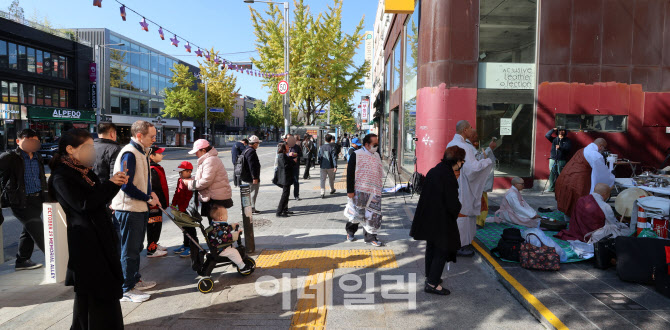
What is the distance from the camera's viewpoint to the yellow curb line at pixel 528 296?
3.79 m

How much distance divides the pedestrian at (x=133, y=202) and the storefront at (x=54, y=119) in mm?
30707

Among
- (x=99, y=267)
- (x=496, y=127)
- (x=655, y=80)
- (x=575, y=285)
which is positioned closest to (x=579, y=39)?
(x=655, y=80)

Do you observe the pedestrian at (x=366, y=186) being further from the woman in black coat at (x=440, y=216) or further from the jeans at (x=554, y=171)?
the jeans at (x=554, y=171)

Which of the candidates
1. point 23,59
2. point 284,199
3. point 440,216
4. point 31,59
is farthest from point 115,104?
point 440,216

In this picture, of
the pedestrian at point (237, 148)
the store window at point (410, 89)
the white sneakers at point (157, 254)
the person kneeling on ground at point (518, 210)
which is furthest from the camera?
the store window at point (410, 89)

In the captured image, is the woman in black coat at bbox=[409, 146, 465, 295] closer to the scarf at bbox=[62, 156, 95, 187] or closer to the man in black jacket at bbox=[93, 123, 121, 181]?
the scarf at bbox=[62, 156, 95, 187]

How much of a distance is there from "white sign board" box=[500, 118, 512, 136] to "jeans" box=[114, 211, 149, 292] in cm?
1072

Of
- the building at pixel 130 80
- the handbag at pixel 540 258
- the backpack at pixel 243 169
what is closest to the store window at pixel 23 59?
the building at pixel 130 80

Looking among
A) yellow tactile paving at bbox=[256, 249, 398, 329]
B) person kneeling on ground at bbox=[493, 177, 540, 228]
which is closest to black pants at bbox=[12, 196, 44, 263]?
yellow tactile paving at bbox=[256, 249, 398, 329]

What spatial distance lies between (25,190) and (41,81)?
3422 centimetres

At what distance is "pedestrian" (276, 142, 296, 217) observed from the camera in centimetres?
919

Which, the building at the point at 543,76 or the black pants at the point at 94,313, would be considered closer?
the black pants at the point at 94,313

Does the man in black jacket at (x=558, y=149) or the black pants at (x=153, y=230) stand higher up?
the man in black jacket at (x=558, y=149)

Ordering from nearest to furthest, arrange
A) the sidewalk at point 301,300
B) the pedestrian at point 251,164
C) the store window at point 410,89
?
1. the sidewalk at point 301,300
2. the pedestrian at point 251,164
3. the store window at point 410,89
